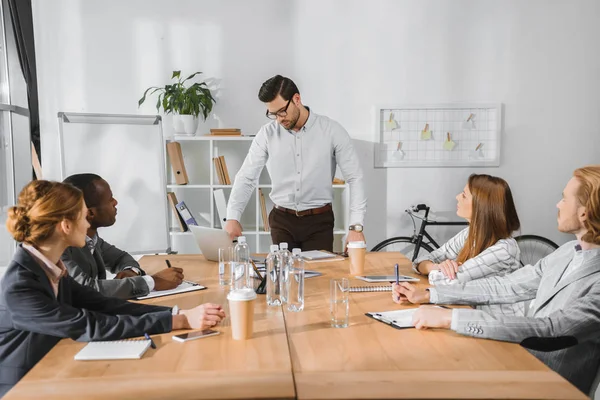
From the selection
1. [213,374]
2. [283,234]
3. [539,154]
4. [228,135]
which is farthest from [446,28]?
[213,374]

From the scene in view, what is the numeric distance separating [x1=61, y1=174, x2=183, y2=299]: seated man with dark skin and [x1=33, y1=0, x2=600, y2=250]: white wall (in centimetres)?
205

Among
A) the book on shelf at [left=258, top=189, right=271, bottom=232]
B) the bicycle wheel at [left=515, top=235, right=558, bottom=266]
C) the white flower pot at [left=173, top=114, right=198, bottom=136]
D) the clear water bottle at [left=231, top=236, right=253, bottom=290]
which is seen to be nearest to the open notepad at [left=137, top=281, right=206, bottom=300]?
the clear water bottle at [left=231, top=236, right=253, bottom=290]

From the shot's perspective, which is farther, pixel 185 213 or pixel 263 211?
pixel 263 211

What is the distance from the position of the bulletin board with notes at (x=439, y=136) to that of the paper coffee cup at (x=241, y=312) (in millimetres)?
3126

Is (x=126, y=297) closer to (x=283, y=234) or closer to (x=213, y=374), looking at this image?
(x=213, y=374)

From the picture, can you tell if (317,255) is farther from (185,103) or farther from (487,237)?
(185,103)

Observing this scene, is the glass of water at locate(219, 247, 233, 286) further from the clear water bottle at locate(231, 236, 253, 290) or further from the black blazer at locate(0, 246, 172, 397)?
the black blazer at locate(0, 246, 172, 397)

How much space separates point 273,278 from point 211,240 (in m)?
0.84

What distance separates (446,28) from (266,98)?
2.01 meters

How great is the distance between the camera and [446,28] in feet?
14.6

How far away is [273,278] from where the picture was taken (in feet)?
6.62

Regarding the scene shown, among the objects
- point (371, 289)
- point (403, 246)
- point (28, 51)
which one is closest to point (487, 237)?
point (371, 289)

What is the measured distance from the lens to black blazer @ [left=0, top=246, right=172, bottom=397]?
151 centimetres

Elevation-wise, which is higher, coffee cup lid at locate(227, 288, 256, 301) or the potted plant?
the potted plant
